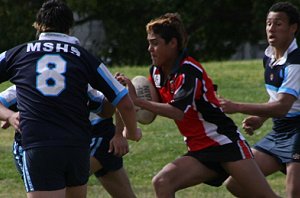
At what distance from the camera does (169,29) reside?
7.18 m

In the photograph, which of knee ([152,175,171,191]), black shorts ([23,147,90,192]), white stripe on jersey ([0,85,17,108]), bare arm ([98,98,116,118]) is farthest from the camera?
knee ([152,175,171,191])

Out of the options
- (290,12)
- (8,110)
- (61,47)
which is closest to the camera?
(61,47)

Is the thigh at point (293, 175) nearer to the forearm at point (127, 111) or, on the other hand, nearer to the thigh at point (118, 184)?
the thigh at point (118, 184)

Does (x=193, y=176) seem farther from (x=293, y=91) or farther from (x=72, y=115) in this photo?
(x=72, y=115)

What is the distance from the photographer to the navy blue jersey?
19.9ft

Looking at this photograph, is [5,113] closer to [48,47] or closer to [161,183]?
[48,47]

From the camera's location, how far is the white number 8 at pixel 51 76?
6.06 metres

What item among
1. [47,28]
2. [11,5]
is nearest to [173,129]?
[47,28]

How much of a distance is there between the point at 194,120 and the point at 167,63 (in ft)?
1.48

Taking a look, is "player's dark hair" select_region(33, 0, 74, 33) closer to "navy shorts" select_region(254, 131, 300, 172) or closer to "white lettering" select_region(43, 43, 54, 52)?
"white lettering" select_region(43, 43, 54, 52)

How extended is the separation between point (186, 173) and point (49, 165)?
1.46 m

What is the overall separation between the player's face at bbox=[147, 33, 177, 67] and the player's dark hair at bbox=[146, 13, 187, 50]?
1.2 inches

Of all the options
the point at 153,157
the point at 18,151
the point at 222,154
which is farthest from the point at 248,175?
the point at 153,157

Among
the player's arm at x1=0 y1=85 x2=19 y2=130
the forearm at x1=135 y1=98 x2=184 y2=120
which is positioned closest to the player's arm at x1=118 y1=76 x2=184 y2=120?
the forearm at x1=135 y1=98 x2=184 y2=120
